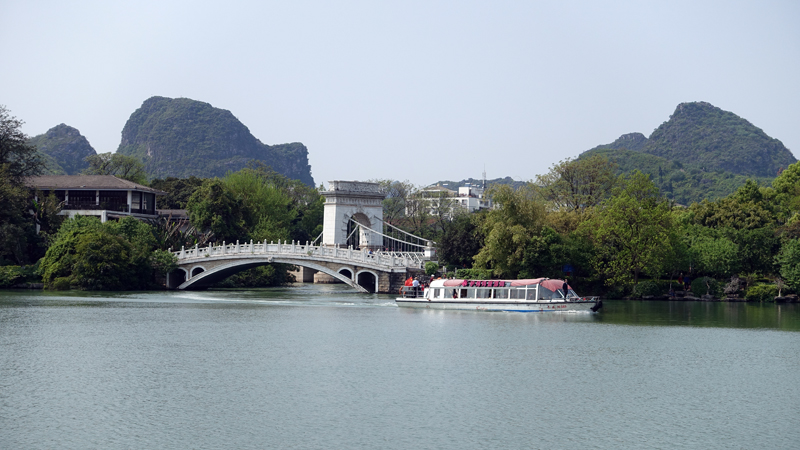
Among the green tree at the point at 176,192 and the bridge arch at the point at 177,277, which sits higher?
the green tree at the point at 176,192

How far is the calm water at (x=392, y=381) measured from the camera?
17.3 m

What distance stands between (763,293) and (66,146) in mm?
156858

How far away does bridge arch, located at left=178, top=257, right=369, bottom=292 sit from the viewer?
5268 cm

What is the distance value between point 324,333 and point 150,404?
12564 millimetres

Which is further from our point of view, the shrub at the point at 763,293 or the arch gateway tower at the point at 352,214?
the arch gateway tower at the point at 352,214

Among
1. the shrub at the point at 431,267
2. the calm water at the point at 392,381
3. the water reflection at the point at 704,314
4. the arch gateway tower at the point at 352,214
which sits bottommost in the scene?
the calm water at the point at 392,381

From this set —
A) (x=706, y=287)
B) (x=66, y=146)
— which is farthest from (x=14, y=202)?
(x=66, y=146)

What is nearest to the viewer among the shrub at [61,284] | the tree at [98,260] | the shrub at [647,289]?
the shrub at [647,289]

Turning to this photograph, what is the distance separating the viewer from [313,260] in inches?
2084

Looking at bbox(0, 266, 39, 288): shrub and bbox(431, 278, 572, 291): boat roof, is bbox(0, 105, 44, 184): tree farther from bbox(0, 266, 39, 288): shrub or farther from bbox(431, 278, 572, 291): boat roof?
bbox(431, 278, 572, 291): boat roof

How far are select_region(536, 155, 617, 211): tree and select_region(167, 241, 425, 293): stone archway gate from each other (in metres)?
12.6

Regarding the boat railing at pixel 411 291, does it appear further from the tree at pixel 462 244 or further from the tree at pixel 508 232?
the tree at pixel 462 244

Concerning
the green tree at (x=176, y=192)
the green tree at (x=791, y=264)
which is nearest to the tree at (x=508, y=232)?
the green tree at (x=791, y=264)

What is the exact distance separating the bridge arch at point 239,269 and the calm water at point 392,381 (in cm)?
1492
